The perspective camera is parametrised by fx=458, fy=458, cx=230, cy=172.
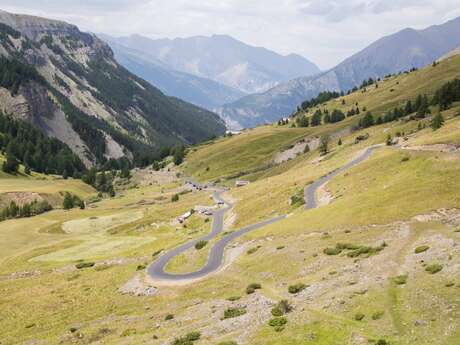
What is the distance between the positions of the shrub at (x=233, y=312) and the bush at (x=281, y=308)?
331 cm

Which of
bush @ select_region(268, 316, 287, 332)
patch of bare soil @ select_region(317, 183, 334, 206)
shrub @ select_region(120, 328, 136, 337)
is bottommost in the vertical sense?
shrub @ select_region(120, 328, 136, 337)

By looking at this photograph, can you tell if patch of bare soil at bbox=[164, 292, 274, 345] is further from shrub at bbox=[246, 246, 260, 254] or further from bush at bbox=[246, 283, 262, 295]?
shrub at bbox=[246, 246, 260, 254]

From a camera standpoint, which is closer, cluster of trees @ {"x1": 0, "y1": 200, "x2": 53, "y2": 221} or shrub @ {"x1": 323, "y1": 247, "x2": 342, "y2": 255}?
shrub @ {"x1": 323, "y1": 247, "x2": 342, "y2": 255}

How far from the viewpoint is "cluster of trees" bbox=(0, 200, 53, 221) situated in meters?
165

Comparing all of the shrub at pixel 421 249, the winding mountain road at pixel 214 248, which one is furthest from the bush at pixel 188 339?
the winding mountain road at pixel 214 248

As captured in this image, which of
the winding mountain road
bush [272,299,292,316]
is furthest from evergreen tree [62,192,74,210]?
bush [272,299,292,316]

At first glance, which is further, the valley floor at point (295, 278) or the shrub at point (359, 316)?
the valley floor at point (295, 278)

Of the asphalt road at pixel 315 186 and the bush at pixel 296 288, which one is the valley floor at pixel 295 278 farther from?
the asphalt road at pixel 315 186

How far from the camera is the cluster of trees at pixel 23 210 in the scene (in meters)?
165

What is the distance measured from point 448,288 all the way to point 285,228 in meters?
37.4

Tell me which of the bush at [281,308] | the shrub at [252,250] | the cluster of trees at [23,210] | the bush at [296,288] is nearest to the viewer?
the bush at [281,308]

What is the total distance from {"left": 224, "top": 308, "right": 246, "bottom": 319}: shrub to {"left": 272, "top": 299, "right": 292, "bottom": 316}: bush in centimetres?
331

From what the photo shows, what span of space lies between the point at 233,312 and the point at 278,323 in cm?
696

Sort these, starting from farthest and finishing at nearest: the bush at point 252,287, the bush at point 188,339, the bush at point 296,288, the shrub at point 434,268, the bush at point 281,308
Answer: the bush at point 252,287, the bush at point 296,288, the shrub at point 434,268, the bush at point 281,308, the bush at point 188,339
